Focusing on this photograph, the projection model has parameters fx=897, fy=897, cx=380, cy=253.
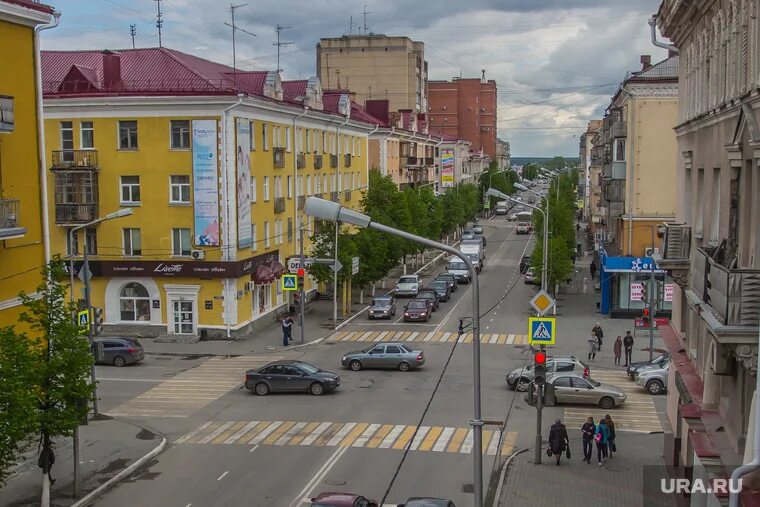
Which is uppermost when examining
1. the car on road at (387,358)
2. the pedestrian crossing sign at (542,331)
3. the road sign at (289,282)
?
the pedestrian crossing sign at (542,331)

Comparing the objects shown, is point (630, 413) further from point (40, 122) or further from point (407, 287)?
point (407, 287)

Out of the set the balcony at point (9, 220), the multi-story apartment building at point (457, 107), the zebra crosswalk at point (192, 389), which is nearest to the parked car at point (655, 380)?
the zebra crosswalk at point (192, 389)

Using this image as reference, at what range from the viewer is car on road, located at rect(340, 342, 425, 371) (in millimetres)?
36562

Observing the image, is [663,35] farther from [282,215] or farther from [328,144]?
[328,144]

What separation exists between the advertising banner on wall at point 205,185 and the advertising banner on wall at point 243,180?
1.17 m

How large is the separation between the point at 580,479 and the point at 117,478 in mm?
11932

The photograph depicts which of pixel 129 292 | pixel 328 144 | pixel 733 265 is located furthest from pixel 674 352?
pixel 328 144

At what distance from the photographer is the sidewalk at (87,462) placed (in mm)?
21750

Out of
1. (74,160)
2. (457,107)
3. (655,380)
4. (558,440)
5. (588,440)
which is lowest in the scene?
(655,380)

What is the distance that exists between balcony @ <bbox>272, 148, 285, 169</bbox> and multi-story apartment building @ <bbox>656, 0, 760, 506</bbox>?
29627 millimetres

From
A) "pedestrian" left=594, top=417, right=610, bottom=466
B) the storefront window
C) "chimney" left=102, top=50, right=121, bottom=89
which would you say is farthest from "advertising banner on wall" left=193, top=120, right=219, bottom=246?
"pedestrian" left=594, top=417, right=610, bottom=466

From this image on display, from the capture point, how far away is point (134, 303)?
44938mm

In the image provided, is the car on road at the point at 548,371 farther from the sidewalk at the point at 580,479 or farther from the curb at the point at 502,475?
the curb at the point at 502,475

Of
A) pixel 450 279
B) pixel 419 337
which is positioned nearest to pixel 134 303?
pixel 419 337
